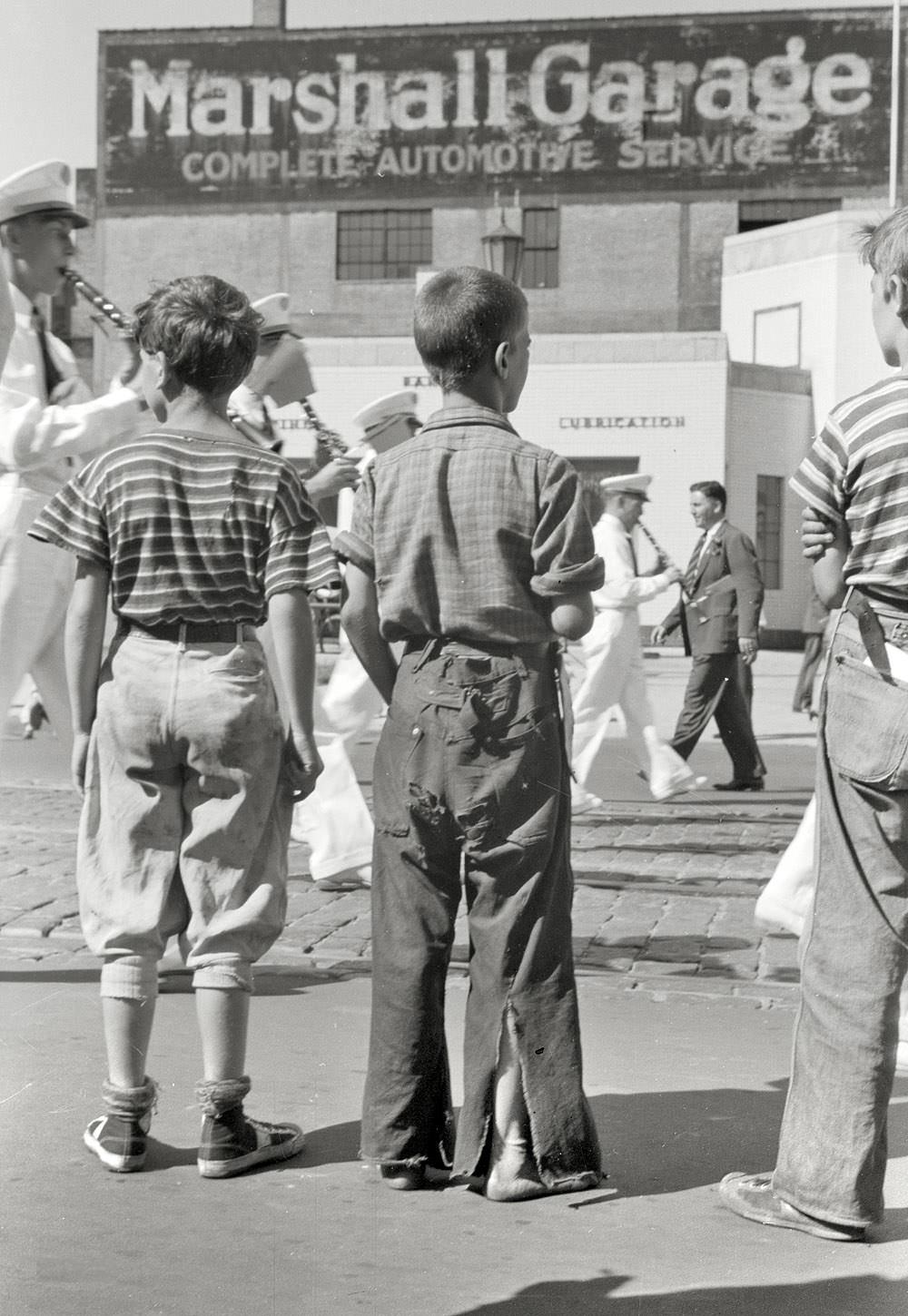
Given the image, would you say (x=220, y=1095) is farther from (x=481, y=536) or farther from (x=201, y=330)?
(x=201, y=330)

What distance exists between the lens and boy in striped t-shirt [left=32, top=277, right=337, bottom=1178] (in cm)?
378

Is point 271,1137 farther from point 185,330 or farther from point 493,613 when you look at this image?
point 185,330

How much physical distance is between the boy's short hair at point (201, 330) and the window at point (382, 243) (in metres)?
42.5

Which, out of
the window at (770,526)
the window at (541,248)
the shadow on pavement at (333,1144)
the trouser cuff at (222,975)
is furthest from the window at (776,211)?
the trouser cuff at (222,975)

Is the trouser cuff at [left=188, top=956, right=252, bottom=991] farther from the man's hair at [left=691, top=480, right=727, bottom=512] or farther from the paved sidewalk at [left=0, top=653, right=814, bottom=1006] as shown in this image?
the man's hair at [left=691, top=480, right=727, bottom=512]

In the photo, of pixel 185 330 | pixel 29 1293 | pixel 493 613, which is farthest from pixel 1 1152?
pixel 185 330

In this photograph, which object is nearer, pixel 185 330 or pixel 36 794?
pixel 185 330

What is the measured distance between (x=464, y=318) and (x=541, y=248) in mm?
42177

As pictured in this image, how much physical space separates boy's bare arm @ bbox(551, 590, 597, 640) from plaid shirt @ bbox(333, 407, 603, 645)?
24mm

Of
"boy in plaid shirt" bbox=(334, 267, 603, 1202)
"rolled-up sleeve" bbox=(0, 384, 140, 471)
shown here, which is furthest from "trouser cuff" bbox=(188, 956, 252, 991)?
"rolled-up sleeve" bbox=(0, 384, 140, 471)

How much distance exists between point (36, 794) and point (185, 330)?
6.96 meters

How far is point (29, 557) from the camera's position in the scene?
17.6ft

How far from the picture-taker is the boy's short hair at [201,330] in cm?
387

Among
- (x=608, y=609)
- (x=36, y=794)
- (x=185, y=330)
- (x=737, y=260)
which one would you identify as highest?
(x=737, y=260)
